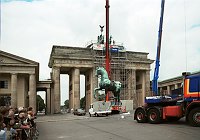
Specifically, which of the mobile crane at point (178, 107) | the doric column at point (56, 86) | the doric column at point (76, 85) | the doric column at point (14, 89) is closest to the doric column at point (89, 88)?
the doric column at point (76, 85)

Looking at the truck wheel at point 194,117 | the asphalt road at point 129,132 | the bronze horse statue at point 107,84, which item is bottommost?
the asphalt road at point 129,132

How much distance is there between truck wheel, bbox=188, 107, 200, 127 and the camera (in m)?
17.4

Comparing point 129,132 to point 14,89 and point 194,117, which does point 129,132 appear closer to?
point 194,117

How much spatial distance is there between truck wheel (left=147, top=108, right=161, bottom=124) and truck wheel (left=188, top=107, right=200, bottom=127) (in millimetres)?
3101

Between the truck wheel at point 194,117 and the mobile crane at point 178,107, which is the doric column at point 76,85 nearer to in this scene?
the mobile crane at point 178,107

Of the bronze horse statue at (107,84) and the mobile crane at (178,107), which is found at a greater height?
the bronze horse statue at (107,84)

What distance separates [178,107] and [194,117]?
6.25 feet

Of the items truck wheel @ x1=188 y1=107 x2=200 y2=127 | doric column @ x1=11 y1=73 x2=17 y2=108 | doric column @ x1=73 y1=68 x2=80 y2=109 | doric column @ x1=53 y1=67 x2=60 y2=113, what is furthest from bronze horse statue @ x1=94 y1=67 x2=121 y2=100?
doric column @ x1=53 y1=67 x2=60 y2=113

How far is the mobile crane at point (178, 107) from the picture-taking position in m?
17.8

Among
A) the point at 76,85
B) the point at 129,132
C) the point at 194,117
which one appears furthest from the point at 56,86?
the point at 129,132

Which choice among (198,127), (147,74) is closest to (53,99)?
(147,74)

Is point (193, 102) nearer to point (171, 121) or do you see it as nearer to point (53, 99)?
point (171, 121)

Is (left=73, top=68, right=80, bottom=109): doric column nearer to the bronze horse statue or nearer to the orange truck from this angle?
the bronze horse statue

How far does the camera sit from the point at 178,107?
1939cm
